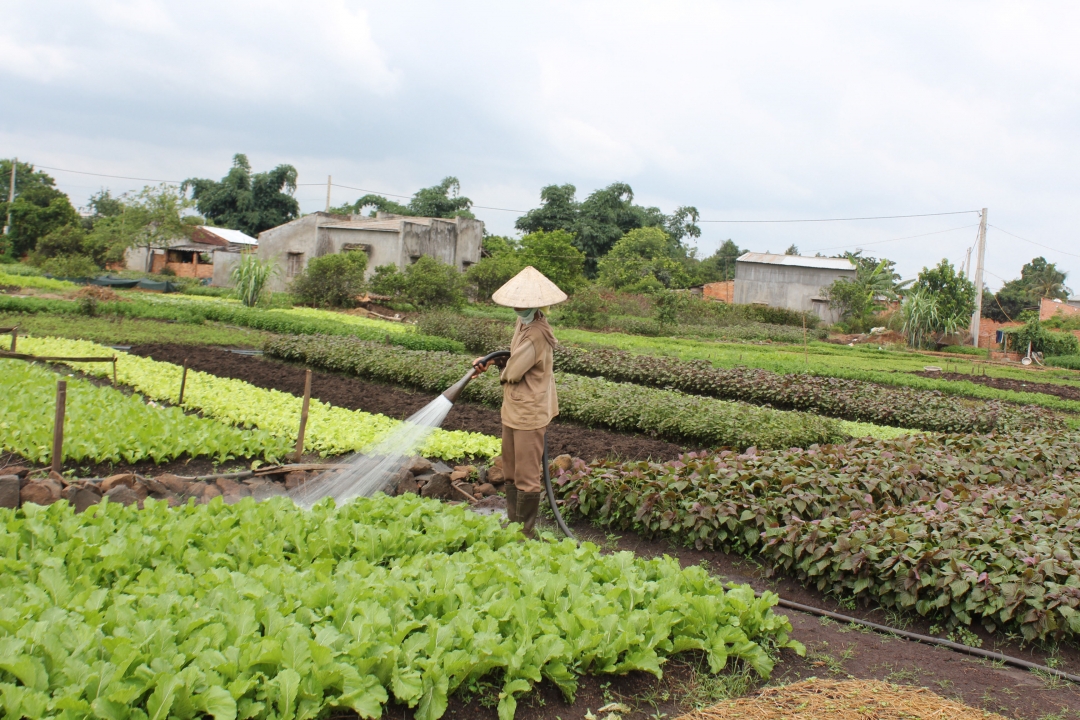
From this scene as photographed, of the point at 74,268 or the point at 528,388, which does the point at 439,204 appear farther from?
the point at 528,388

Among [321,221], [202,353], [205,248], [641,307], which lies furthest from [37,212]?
[202,353]

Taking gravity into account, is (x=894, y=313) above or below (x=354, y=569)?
above

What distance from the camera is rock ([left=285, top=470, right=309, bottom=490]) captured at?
7.23 meters

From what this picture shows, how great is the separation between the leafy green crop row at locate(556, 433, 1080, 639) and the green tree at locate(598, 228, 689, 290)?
4046 centimetres

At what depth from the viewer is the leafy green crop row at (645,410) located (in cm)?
1112

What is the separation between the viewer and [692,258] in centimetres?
6606

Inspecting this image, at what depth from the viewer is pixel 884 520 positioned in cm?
603

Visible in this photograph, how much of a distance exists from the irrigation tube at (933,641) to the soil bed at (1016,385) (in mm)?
20429

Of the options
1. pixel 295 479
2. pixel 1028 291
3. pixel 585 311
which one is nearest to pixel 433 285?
pixel 585 311

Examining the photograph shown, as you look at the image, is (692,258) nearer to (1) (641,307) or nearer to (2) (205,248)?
(1) (641,307)

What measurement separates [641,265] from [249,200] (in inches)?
1275

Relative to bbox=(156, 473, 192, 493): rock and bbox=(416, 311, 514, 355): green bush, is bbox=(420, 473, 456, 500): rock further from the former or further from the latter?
bbox=(416, 311, 514, 355): green bush

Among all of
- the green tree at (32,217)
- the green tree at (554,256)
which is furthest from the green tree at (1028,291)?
the green tree at (32,217)

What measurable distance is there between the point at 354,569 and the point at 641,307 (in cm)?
4074
